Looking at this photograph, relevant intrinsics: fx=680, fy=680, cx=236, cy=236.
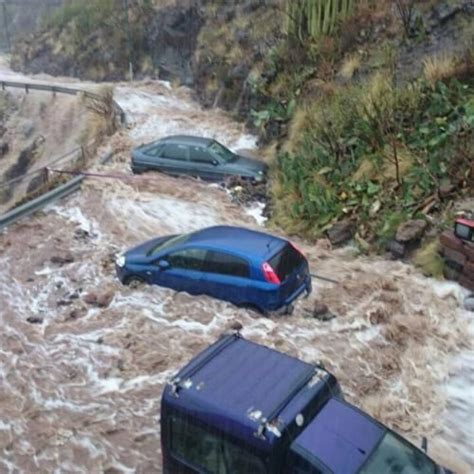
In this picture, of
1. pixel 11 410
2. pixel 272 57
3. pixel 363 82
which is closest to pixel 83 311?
pixel 11 410

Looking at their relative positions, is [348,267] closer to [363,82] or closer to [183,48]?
[363,82]

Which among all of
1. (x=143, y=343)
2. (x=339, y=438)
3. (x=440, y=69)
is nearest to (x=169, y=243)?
(x=143, y=343)

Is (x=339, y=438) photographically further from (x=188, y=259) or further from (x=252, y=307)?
(x=188, y=259)

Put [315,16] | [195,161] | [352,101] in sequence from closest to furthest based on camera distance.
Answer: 1. [352,101]
2. [195,161]
3. [315,16]

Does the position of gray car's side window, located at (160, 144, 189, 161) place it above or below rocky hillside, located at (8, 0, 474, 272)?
below

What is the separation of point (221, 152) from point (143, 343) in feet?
25.9

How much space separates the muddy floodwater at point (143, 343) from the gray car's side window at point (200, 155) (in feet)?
10.1

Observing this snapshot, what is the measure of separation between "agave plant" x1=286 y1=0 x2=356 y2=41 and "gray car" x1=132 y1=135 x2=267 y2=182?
4.95 metres

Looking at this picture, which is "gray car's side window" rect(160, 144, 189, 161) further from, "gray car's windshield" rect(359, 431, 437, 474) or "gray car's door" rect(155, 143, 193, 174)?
"gray car's windshield" rect(359, 431, 437, 474)

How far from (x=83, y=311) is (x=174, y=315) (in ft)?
4.75

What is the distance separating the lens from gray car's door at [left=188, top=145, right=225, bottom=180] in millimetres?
15852

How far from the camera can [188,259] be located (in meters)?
10.1

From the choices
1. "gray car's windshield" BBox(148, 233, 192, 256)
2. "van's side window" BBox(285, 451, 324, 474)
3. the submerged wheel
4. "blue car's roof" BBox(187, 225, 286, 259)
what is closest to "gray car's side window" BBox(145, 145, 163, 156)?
"gray car's windshield" BBox(148, 233, 192, 256)

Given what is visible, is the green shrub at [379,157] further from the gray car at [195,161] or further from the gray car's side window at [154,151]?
the gray car's side window at [154,151]
